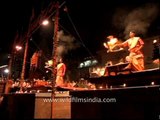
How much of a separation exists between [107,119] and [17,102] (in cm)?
696

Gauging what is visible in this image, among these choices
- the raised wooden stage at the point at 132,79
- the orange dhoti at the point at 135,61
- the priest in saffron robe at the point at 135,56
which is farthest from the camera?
the priest in saffron robe at the point at 135,56

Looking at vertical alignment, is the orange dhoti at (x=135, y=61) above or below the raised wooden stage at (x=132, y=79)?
above

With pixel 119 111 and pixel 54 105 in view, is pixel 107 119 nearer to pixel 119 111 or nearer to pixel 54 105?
pixel 119 111

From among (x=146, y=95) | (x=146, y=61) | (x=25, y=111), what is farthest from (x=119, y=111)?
(x=146, y=61)

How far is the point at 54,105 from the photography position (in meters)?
9.84

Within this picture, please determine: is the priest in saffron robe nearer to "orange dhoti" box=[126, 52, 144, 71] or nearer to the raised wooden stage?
"orange dhoti" box=[126, 52, 144, 71]

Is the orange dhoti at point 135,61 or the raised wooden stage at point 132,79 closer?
the raised wooden stage at point 132,79

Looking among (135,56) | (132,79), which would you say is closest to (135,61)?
(135,56)

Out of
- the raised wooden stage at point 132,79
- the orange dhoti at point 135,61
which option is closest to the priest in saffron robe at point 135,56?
the orange dhoti at point 135,61

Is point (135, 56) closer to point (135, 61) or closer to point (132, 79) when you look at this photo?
point (135, 61)

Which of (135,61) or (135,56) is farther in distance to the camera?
(135,56)

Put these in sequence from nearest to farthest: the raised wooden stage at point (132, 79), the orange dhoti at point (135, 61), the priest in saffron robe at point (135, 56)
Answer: the raised wooden stage at point (132, 79)
the orange dhoti at point (135, 61)
the priest in saffron robe at point (135, 56)

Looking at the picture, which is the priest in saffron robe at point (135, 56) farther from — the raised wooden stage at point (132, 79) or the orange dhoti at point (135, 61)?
the raised wooden stage at point (132, 79)

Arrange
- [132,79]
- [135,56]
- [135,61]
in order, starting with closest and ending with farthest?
[132,79], [135,61], [135,56]
